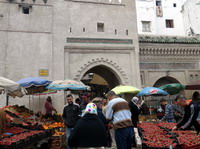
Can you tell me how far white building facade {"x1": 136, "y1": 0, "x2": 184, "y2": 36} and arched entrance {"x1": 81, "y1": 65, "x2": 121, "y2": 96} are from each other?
832 centimetres

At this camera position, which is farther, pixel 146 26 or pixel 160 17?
pixel 160 17

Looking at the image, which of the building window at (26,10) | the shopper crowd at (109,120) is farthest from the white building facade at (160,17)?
the shopper crowd at (109,120)

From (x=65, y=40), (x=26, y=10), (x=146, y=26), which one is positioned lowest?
(x=65, y=40)

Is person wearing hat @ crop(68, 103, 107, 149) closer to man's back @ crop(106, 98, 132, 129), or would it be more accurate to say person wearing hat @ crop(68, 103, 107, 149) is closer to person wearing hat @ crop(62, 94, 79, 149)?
man's back @ crop(106, 98, 132, 129)

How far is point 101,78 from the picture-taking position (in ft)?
46.7

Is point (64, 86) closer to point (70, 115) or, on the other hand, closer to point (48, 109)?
point (70, 115)

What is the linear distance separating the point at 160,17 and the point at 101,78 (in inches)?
459

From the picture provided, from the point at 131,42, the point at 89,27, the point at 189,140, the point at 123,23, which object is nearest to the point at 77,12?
the point at 89,27

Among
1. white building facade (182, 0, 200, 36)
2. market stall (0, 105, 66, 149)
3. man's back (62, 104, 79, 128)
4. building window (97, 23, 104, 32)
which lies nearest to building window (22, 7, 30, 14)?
building window (97, 23, 104, 32)

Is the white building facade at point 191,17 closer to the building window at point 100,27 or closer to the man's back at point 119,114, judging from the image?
the building window at point 100,27

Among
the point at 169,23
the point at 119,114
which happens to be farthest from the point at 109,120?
the point at 169,23

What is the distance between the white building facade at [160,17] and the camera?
20750 millimetres

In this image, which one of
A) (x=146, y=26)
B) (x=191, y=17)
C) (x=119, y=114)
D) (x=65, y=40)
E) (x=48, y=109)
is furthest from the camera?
(x=146, y=26)

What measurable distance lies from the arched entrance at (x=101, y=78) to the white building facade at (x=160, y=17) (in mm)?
8322
